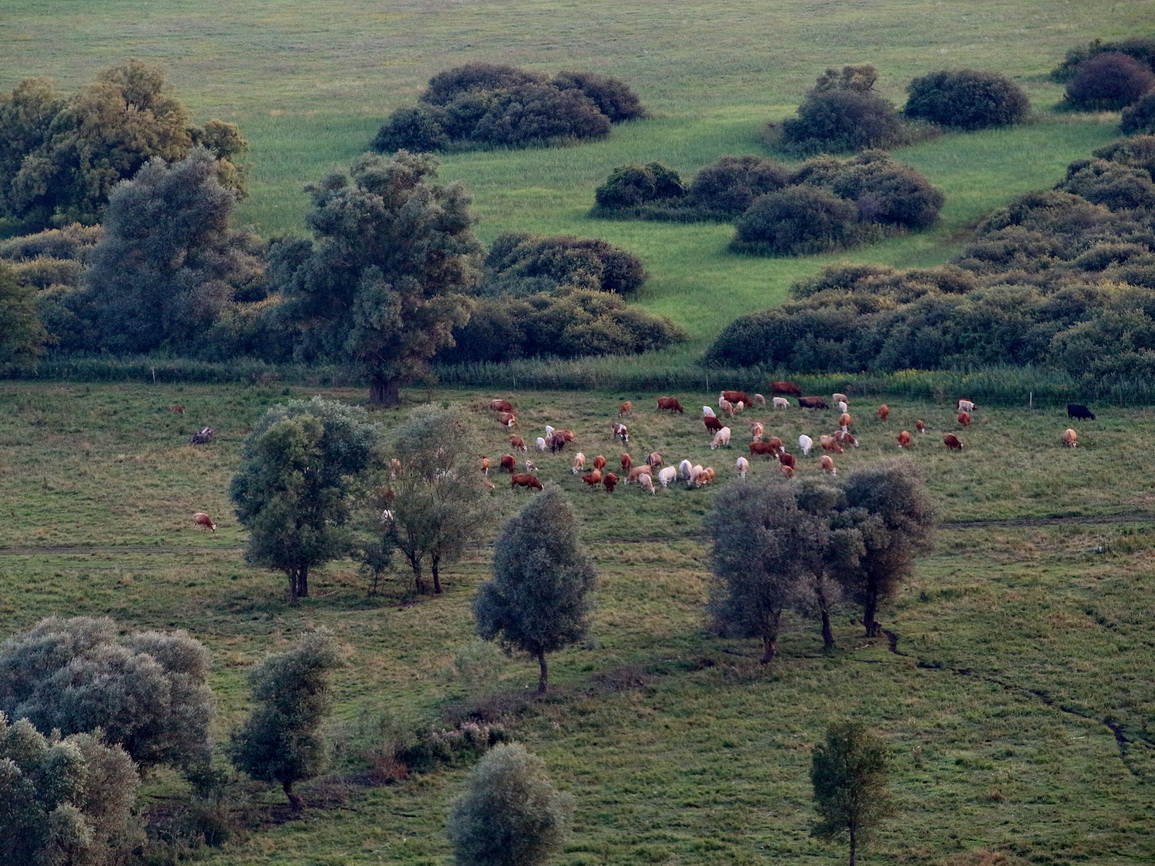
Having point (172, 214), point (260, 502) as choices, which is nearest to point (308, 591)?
point (260, 502)

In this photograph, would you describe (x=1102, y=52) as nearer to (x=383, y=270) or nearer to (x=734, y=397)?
(x=734, y=397)

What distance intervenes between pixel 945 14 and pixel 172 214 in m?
76.9

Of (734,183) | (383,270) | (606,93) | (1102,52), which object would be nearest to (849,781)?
(383,270)

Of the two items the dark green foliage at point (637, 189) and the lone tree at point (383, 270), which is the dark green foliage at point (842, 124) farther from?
the lone tree at point (383, 270)

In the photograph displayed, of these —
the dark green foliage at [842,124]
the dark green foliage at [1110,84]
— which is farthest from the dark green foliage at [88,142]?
the dark green foliage at [1110,84]

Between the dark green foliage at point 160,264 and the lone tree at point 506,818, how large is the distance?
47185 millimetres

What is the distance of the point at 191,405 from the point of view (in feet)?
212

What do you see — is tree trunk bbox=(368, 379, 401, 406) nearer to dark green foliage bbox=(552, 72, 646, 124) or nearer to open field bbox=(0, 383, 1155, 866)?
open field bbox=(0, 383, 1155, 866)

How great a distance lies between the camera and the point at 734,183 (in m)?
88.2

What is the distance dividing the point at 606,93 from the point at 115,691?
256 ft

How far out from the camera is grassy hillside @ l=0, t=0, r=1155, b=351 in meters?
85.8

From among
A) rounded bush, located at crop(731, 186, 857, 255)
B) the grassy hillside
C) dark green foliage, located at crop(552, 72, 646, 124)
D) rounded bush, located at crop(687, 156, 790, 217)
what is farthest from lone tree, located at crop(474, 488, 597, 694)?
dark green foliage, located at crop(552, 72, 646, 124)

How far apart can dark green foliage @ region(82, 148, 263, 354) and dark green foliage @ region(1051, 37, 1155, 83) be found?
5767 centimetres

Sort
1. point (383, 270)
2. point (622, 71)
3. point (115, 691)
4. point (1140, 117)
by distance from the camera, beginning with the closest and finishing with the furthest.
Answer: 1. point (115, 691)
2. point (383, 270)
3. point (1140, 117)
4. point (622, 71)
